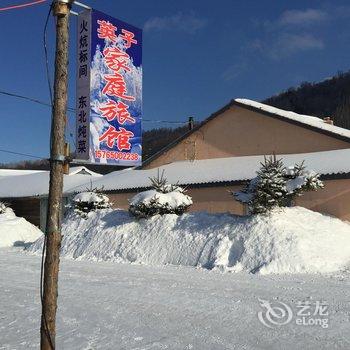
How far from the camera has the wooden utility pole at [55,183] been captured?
17.4 ft

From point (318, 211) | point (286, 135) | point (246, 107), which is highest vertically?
point (246, 107)

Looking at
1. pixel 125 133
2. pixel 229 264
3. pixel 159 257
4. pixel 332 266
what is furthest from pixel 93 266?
pixel 125 133

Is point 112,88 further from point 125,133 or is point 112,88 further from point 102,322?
point 102,322

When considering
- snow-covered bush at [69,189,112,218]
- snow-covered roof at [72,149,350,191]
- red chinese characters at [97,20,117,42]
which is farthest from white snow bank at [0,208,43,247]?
red chinese characters at [97,20,117,42]

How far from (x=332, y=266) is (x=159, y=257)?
4.99 meters

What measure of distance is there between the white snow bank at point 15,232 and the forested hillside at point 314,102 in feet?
104

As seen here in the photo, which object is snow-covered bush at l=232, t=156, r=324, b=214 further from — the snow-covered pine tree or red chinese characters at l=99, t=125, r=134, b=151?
red chinese characters at l=99, t=125, r=134, b=151

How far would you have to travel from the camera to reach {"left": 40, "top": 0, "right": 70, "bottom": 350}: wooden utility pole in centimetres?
531

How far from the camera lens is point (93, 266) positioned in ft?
48.0

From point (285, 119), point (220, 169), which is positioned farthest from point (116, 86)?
point (285, 119)

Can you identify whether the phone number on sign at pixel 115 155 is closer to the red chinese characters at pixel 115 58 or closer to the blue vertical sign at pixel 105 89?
the blue vertical sign at pixel 105 89

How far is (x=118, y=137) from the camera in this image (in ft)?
20.5

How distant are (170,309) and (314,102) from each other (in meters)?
72.3

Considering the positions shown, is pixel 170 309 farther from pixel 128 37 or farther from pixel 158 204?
pixel 158 204
